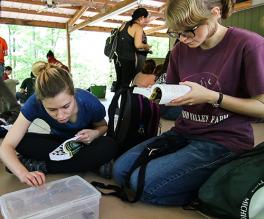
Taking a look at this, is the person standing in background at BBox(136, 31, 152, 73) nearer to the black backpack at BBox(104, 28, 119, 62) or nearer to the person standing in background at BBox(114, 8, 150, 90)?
the person standing in background at BBox(114, 8, 150, 90)

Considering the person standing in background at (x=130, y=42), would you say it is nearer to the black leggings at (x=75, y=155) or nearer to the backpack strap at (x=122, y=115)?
the backpack strap at (x=122, y=115)

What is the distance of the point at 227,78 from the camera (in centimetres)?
114

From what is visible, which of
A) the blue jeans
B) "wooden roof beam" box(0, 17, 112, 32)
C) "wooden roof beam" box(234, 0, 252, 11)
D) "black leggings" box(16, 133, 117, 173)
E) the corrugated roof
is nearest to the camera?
the blue jeans

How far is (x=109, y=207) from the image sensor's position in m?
1.15

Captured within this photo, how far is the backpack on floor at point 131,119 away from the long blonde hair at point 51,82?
0.35 meters

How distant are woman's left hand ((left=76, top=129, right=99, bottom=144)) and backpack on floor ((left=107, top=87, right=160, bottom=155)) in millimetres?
158

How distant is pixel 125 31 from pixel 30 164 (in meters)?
1.88

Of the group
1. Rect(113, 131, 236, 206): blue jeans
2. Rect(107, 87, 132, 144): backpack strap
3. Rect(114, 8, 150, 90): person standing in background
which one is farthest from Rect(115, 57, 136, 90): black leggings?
Rect(113, 131, 236, 206): blue jeans

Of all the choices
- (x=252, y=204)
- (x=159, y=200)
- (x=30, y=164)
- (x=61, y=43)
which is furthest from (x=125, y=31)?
(x=61, y=43)

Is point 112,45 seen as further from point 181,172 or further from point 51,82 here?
point 181,172

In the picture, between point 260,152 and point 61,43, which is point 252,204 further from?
point 61,43

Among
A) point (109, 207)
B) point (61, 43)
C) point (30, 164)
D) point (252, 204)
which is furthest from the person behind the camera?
point (61, 43)

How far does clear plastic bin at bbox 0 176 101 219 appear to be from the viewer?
2.91ft

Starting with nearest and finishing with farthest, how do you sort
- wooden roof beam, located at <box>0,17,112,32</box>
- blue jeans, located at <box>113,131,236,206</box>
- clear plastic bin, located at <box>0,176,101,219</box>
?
clear plastic bin, located at <box>0,176,101,219</box> → blue jeans, located at <box>113,131,236,206</box> → wooden roof beam, located at <box>0,17,112,32</box>
